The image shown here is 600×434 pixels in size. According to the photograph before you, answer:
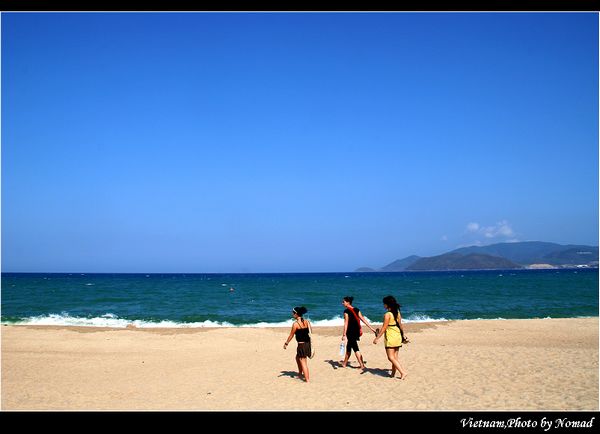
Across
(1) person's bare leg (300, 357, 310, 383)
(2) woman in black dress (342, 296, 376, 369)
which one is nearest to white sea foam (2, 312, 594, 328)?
(2) woman in black dress (342, 296, 376, 369)

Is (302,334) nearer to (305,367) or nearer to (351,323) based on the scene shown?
(305,367)

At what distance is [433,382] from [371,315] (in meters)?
20.3

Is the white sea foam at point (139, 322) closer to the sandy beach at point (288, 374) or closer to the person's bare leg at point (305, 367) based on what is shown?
the sandy beach at point (288, 374)

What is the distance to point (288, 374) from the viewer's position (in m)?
10.8

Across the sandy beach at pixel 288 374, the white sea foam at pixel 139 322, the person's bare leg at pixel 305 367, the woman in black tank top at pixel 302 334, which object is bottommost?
the white sea foam at pixel 139 322

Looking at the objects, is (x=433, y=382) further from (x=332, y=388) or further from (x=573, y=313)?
(x=573, y=313)

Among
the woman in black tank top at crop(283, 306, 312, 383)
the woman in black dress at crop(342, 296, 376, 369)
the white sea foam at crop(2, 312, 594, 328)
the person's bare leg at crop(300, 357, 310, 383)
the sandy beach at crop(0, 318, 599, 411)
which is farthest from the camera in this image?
the white sea foam at crop(2, 312, 594, 328)

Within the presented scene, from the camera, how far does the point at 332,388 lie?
9211 millimetres

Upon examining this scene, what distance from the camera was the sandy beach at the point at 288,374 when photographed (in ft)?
26.9

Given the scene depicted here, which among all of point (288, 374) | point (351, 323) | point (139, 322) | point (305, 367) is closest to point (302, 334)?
point (305, 367)

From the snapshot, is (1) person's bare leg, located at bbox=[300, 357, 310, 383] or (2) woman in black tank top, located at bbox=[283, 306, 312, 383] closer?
(2) woman in black tank top, located at bbox=[283, 306, 312, 383]

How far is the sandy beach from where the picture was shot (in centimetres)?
820

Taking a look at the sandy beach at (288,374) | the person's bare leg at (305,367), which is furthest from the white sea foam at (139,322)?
the person's bare leg at (305,367)

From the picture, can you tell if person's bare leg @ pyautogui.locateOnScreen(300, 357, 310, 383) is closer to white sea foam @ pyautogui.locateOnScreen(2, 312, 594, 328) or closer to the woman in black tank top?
the woman in black tank top
